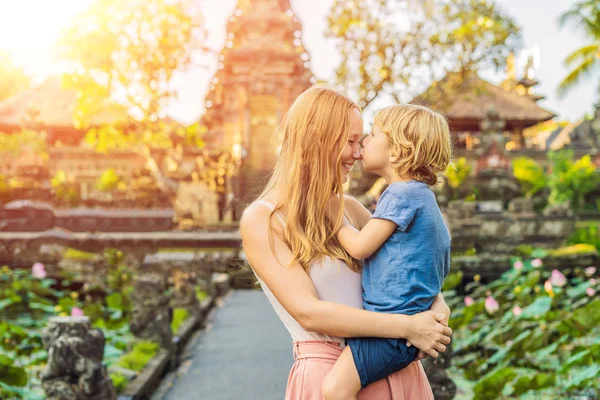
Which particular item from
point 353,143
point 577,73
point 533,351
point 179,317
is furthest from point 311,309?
point 577,73

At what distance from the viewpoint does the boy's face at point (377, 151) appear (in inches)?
76.6

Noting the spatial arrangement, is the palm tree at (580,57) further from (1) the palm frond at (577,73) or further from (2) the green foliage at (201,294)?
(2) the green foliage at (201,294)

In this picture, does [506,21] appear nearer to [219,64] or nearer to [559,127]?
[219,64]

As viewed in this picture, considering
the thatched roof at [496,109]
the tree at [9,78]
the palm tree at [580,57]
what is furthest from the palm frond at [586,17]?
the tree at [9,78]

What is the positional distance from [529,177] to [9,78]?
109 ft

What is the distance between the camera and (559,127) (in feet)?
153

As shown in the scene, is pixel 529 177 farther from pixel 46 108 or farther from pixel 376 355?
pixel 46 108

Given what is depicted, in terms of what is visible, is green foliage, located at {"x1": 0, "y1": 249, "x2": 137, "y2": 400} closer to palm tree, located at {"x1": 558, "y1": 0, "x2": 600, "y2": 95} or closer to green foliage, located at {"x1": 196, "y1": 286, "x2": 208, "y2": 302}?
green foliage, located at {"x1": 196, "y1": 286, "x2": 208, "y2": 302}

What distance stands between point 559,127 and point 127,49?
122 feet

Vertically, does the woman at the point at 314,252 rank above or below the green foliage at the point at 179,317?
above

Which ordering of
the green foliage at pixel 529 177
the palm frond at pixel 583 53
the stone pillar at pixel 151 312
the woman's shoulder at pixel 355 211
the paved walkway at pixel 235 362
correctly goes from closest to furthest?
the woman's shoulder at pixel 355 211, the paved walkway at pixel 235 362, the stone pillar at pixel 151 312, the palm frond at pixel 583 53, the green foliage at pixel 529 177

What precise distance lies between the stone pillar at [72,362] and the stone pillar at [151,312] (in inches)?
82.1

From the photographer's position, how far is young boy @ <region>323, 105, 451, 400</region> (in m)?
1.77

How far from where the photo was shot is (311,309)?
5.86 ft
